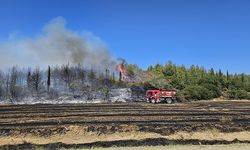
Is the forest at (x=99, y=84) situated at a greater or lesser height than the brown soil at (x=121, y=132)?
greater

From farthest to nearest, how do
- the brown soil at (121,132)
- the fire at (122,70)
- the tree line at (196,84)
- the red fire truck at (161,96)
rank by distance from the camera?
the fire at (122,70), the tree line at (196,84), the red fire truck at (161,96), the brown soil at (121,132)

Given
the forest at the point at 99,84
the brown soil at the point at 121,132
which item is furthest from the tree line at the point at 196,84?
the brown soil at the point at 121,132

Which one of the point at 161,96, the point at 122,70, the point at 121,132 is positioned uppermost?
the point at 122,70

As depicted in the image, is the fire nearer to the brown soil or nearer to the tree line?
the tree line

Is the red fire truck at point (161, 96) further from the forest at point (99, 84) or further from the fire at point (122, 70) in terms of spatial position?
the fire at point (122, 70)

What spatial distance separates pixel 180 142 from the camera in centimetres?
1625

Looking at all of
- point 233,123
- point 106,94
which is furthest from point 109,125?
point 106,94

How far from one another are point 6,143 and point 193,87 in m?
44.6

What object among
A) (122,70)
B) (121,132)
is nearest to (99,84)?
(122,70)

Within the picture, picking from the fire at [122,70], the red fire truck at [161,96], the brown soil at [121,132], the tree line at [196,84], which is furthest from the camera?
the fire at [122,70]

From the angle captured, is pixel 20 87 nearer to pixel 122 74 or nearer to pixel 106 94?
pixel 106 94

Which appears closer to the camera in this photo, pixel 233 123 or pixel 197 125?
pixel 197 125

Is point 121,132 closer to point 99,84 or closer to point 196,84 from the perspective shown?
point 99,84

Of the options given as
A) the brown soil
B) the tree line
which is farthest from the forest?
the brown soil
